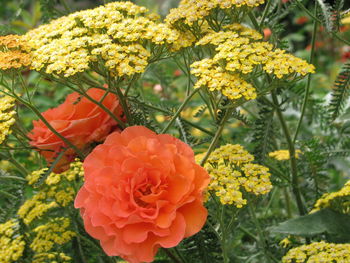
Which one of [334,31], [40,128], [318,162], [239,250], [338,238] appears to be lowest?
[239,250]

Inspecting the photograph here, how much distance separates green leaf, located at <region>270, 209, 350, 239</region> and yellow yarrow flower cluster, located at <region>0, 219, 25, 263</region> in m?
0.44

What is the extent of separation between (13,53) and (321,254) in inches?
21.4

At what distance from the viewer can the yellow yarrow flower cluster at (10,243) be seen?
0.95 metres

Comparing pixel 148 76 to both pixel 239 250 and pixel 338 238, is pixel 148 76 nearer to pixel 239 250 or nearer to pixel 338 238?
pixel 239 250

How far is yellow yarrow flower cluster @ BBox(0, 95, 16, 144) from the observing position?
2.67 ft

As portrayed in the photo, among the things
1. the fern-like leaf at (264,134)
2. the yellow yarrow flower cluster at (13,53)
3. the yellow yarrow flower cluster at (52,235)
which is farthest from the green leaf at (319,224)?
the yellow yarrow flower cluster at (13,53)

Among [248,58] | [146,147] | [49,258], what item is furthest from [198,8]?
[49,258]

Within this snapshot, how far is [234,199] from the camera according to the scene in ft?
2.50

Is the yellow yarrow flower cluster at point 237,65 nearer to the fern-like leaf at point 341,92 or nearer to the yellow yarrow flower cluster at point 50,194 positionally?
the fern-like leaf at point 341,92

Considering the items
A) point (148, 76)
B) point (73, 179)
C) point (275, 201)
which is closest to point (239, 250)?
point (275, 201)

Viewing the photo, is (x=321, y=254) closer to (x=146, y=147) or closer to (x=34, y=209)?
(x=146, y=147)

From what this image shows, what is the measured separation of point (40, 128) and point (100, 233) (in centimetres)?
25

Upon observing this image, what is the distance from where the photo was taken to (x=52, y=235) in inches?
39.0

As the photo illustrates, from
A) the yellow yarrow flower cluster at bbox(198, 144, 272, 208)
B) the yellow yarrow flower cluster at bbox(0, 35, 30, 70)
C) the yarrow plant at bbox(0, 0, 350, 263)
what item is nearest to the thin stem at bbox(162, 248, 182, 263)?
the yarrow plant at bbox(0, 0, 350, 263)
